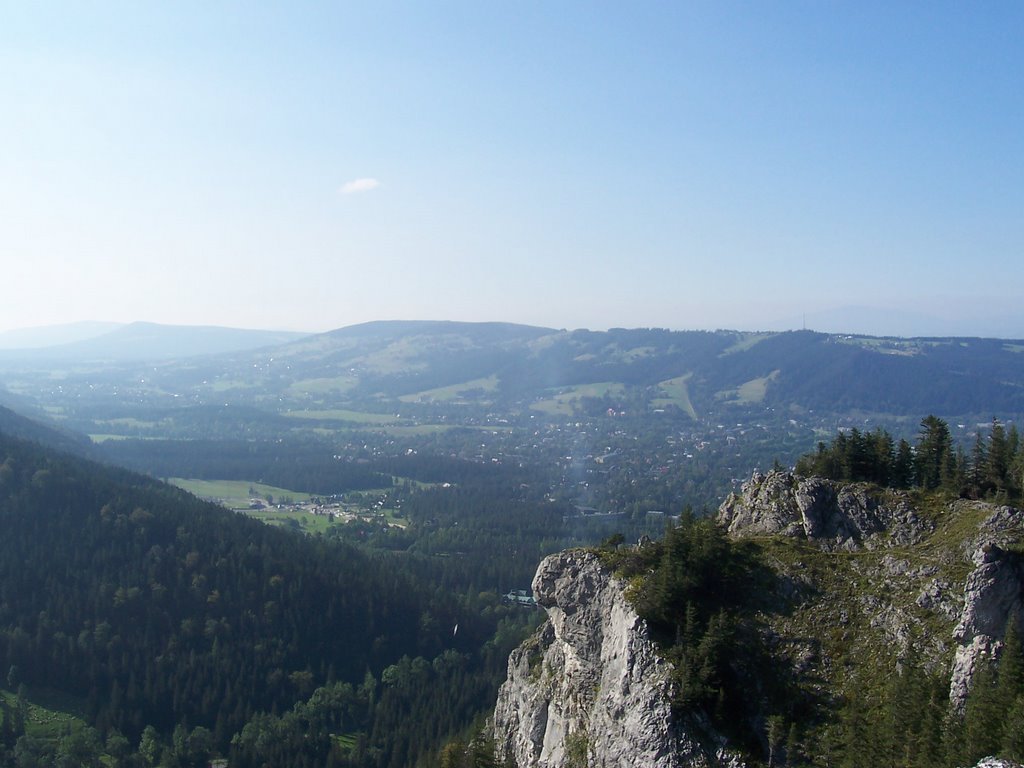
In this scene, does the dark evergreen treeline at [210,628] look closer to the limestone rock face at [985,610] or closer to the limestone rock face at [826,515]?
the limestone rock face at [826,515]

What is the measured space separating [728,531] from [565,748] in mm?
12980

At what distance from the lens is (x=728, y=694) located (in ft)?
94.7

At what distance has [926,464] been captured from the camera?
4550cm

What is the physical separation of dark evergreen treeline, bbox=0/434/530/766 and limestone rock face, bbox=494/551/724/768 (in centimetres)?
2304

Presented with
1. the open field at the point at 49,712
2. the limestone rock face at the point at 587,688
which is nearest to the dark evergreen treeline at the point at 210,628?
the open field at the point at 49,712

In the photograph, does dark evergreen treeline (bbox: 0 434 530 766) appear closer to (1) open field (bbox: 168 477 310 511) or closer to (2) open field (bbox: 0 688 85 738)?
(2) open field (bbox: 0 688 85 738)

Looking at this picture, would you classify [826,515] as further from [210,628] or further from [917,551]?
[210,628]

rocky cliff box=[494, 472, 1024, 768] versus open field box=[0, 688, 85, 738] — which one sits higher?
rocky cliff box=[494, 472, 1024, 768]

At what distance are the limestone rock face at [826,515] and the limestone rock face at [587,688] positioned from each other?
8.17m

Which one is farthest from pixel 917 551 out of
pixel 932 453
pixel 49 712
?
pixel 49 712

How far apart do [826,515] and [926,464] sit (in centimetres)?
1376

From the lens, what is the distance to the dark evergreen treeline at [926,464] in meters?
41.2

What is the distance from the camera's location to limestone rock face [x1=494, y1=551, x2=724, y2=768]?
28703mm

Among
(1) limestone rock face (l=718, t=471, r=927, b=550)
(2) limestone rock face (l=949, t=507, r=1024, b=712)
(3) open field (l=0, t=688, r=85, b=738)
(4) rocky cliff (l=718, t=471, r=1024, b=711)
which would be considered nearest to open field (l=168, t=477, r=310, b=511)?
(3) open field (l=0, t=688, r=85, b=738)
